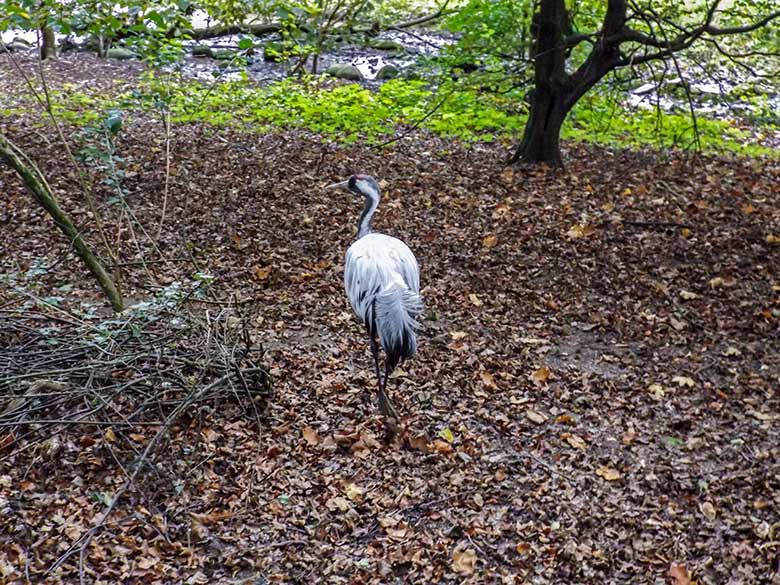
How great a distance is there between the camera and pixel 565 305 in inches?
274

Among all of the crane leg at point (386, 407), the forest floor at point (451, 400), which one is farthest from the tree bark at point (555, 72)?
the crane leg at point (386, 407)

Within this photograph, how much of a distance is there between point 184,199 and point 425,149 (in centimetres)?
352

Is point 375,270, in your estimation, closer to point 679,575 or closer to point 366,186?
point 366,186

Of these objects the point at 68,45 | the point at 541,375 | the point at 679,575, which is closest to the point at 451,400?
the point at 541,375

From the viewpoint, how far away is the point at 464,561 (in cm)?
425

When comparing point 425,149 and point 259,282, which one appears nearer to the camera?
point 259,282

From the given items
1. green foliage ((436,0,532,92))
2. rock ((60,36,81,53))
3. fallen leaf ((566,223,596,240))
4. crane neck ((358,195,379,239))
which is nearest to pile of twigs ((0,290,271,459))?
crane neck ((358,195,379,239))

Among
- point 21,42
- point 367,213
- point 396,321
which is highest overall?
point 367,213

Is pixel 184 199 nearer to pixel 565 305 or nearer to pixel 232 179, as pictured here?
pixel 232 179

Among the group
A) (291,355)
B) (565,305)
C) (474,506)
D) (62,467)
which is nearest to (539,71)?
(565,305)

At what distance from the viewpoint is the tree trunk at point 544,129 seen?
9477 millimetres

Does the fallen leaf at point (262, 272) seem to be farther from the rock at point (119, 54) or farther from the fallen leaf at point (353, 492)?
the rock at point (119, 54)

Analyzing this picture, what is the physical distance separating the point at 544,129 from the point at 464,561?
6.62m

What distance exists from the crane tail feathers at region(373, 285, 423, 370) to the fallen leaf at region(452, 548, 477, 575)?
145 centimetres
